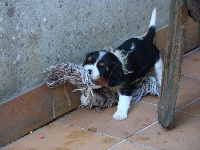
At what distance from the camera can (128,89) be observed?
3.73 metres

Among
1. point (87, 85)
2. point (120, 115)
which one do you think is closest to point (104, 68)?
point (87, 85)

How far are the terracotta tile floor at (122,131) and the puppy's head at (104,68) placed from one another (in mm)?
318

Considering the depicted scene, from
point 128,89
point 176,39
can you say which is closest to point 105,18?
point 128,89

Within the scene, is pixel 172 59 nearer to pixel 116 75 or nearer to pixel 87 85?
pixel 116 75

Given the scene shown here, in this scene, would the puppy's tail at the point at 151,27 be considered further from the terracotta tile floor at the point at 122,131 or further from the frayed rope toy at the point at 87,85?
the terracotta tile floor at the point at 122,131

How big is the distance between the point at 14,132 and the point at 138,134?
89 centimetres

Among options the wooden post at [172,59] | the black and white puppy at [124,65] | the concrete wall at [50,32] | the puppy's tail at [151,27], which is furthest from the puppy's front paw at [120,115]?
the puppy's tail at [151,27]

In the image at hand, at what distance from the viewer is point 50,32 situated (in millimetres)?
3525

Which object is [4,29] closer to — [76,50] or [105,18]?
[76,50]

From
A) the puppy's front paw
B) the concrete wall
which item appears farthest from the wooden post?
the concrete wall

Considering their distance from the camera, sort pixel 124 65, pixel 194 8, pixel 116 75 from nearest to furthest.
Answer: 1. pixel 194 8
2. pixel 116 75
3. pixel 124 65

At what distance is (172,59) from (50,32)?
938 millimetres

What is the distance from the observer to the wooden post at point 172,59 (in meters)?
3.12

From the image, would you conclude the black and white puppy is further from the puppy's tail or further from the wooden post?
the wooden post
